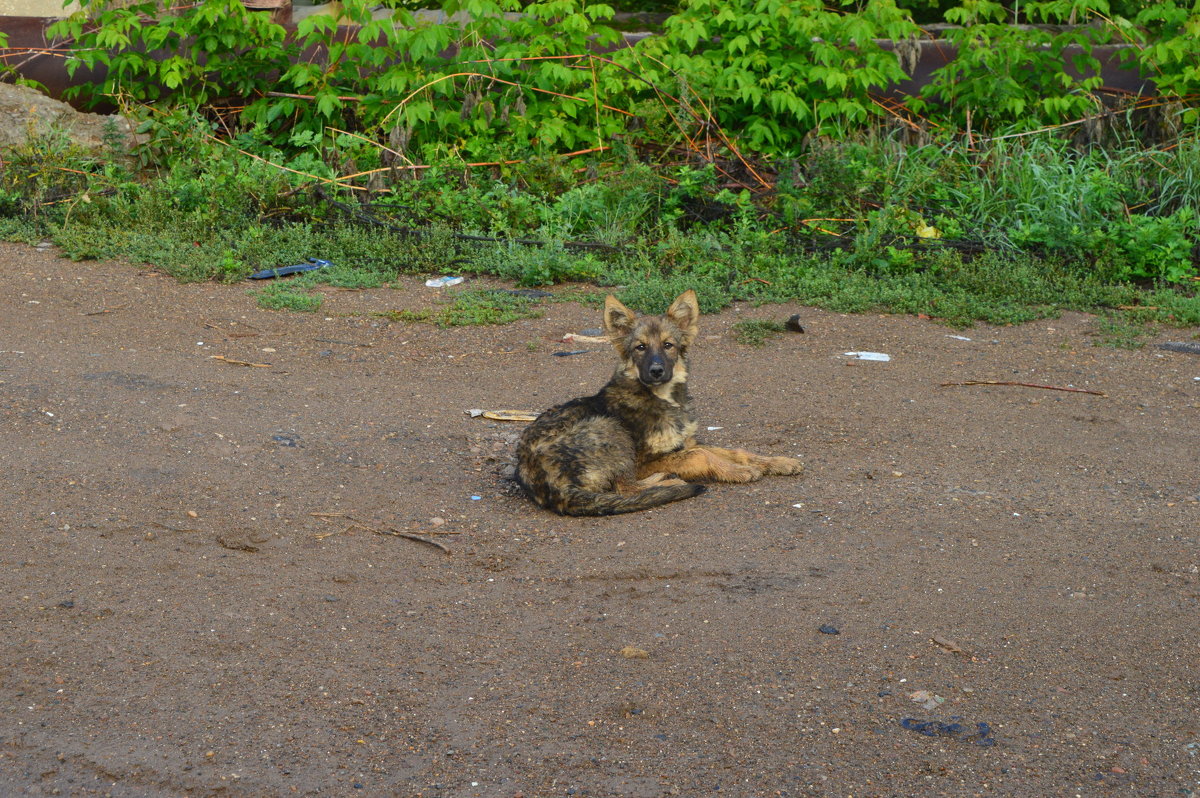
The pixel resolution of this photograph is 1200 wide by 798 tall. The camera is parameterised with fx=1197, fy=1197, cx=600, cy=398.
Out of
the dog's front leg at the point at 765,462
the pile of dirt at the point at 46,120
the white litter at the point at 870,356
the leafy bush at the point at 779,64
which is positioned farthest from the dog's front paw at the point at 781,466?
the pile of dirt at the point at 46,120

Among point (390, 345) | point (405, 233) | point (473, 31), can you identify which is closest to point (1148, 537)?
point (390, 345)

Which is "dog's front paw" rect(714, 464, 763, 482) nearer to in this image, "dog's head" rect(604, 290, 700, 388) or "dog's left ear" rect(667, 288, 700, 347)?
"dog's head" rect(604, 290, 700, 388)

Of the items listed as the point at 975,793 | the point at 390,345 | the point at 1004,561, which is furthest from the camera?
the point at 390,345

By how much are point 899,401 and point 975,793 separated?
4.12 meters

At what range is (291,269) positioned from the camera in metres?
10.3

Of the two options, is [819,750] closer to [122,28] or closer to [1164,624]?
[1164,624]

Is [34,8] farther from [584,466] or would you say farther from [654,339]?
[584,466]

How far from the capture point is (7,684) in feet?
13.2

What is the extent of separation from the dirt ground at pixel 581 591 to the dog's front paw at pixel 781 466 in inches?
3.6

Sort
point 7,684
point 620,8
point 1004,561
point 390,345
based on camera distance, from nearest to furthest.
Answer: point 7,684
point 1004,561
point 390,345
point 620,8

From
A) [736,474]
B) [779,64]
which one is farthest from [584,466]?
[779,64]

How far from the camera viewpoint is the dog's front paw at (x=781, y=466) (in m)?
6.09

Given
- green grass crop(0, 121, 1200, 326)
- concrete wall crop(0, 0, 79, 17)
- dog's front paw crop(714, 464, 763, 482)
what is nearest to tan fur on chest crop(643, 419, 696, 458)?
dog's front paw crop(714, 464, 763, 482)

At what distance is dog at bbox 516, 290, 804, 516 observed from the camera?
5.72 meters
